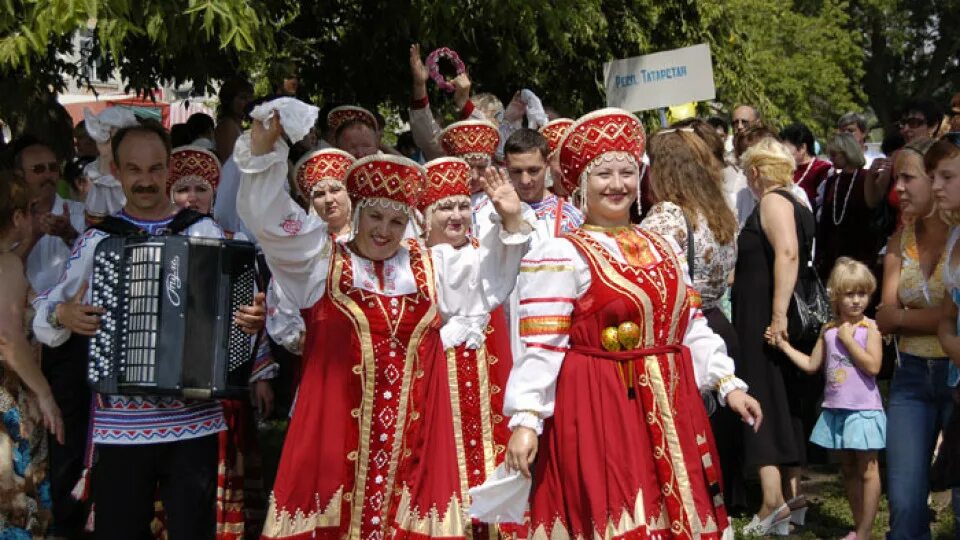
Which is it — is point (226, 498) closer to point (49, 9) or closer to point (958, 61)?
point (49, 9)

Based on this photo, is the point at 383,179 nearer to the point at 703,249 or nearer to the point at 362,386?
the point at 362,386

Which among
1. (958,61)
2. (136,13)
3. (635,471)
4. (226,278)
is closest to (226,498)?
(226,278)

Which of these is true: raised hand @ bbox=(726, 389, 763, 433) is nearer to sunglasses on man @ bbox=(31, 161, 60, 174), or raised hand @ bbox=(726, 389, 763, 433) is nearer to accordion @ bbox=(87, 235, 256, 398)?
accordion @ bbox=(87, 235, 256, 398)

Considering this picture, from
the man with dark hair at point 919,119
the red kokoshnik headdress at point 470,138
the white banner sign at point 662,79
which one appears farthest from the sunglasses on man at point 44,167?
the man with dark hair at point 919,119

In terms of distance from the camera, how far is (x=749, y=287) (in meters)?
7.30

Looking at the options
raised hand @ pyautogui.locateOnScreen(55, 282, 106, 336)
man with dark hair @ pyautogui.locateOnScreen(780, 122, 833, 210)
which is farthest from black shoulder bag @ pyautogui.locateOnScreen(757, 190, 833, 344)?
raised hand @ pyautogui.locateOnScreen(55, 282, 106, 336)

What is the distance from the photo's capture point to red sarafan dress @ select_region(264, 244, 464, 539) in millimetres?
5238

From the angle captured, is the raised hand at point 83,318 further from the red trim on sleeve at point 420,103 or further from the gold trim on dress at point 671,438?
the red trim on sleeve at point 420,103

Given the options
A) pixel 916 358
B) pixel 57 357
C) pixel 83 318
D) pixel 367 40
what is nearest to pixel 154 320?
pixel 83 318

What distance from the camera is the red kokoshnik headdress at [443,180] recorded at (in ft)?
20.6

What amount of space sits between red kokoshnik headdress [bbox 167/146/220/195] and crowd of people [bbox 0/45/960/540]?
0.6 inches

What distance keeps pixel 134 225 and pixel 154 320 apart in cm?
43

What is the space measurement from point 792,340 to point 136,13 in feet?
12.4

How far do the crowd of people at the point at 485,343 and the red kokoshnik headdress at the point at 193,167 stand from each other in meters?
0.01
